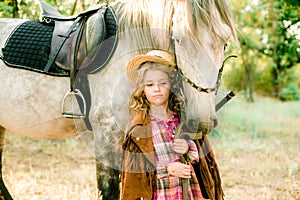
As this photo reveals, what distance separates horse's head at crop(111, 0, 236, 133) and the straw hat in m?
0.05

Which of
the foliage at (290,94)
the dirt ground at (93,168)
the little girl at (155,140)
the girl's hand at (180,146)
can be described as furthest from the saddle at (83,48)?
the foliage at (290,94)

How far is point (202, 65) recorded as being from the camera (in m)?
1.94

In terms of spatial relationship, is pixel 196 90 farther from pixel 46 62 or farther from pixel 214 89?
pixel 46 62

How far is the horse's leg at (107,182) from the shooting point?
2.39 metres

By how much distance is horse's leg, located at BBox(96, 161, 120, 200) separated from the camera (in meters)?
2.39

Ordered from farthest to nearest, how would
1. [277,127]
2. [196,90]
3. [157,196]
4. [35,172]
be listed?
[277,127]
[35,172]
[157,196]
[196,90]

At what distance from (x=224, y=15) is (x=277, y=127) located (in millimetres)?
7555

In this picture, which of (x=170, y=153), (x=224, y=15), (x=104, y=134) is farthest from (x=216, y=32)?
(x=104, y=134)

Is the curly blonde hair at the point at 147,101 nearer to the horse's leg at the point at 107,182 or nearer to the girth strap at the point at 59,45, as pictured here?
the horse's leg at the point at 107,182

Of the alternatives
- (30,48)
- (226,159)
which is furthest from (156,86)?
(226,159)

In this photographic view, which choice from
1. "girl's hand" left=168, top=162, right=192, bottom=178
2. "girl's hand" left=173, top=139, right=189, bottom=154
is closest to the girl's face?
"girl's hand" left=173, top=139, right=189, bottom=154

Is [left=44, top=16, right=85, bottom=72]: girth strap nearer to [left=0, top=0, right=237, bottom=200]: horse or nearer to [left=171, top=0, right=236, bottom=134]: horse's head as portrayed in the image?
[left=0, top=0, right=237, bottom=200]: horse

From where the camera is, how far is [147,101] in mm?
2062

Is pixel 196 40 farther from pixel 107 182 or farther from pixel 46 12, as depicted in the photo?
pixel 46 12
